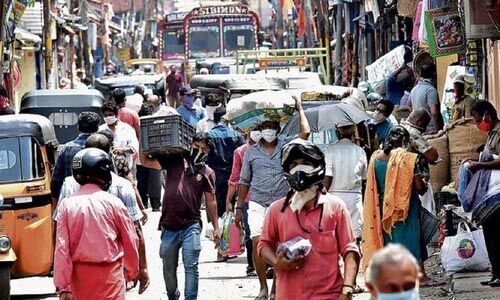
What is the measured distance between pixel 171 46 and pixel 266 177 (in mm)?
35268

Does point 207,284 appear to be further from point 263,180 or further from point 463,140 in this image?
point 463,140

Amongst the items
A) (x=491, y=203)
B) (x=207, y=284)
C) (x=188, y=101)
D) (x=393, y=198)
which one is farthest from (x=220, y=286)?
(x=188, y=101)

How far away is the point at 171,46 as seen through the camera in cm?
4747

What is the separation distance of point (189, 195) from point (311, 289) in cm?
430

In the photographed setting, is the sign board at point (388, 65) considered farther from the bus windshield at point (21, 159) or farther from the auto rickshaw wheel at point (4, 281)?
the auto rickshaw wheel at point (4, 281)

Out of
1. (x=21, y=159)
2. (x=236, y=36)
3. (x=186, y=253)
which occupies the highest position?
(x=236, y=36)

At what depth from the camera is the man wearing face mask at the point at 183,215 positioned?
1155 cm

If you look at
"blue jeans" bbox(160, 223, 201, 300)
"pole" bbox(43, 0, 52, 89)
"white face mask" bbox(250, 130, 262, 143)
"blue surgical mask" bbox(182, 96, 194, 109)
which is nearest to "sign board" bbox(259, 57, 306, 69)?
"pole" bbox(43, 0, 52, 89)

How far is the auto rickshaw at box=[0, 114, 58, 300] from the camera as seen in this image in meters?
12.7

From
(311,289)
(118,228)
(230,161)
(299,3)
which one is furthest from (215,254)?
(299,3)

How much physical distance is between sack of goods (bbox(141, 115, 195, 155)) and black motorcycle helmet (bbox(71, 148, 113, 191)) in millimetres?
3154

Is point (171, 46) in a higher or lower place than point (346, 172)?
higher

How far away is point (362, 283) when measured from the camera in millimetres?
13859

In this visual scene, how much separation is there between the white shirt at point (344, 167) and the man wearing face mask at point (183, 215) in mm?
1234
